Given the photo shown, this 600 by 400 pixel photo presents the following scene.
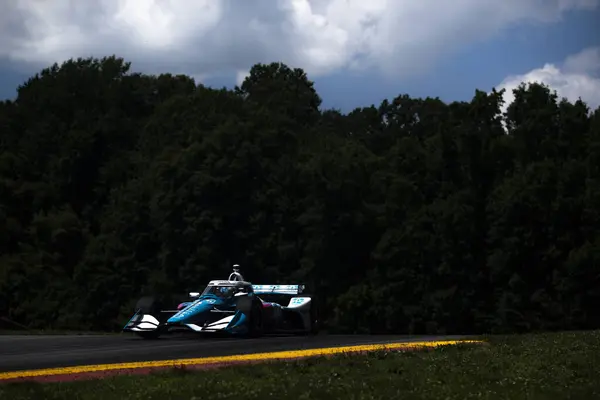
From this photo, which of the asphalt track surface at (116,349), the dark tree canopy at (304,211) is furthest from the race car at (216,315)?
the dark tree canopy at (304,211)

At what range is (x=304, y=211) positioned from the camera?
2594 inches

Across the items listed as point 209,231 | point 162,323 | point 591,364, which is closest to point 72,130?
point 209,231

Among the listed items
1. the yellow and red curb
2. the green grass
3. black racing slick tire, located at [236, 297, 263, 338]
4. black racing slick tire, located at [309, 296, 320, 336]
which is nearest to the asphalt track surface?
the yellow and red curb

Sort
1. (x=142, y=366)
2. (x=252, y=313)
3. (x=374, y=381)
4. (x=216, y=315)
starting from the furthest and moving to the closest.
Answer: (x=216, y=315) → (x=252, y=313) → (x=142, y=366) → (x=374, y=381)

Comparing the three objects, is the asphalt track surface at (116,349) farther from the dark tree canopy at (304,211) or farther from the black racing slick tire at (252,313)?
the dark tree canopy at (304,211)

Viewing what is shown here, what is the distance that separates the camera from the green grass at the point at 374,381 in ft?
39.4

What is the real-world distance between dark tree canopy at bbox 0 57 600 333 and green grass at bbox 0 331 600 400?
129 ft

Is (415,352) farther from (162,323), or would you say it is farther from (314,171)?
(314,171)

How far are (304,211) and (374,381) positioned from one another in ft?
173

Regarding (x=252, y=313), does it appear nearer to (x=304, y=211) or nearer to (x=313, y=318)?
(x=313, y=318)

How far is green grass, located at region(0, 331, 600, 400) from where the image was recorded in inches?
472

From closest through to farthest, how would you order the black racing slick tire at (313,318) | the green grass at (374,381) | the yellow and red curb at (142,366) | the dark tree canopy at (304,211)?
the green grass at (374,381)
the yellow and red curb at (142,366)
the black racing slick tire at (313,318)
the dark tree canopy at (304,211)

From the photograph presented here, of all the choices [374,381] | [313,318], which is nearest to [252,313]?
[313,318]

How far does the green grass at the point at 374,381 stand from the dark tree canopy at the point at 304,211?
3927cm
